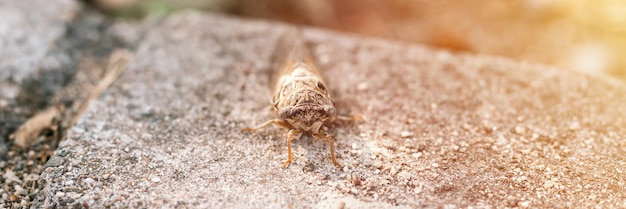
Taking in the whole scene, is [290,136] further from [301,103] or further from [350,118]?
[350,118]

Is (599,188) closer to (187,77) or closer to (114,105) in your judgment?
(187,77)

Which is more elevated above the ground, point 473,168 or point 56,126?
point 473,168

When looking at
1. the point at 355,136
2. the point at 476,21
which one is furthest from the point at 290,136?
the point at 476,21

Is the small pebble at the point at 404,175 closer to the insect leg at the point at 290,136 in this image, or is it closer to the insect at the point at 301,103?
Answer: the insect at the point at 301,103

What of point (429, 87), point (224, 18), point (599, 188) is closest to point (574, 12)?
point (429, 87)

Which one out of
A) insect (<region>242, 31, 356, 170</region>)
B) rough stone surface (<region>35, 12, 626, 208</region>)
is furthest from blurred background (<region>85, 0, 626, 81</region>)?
insect (<region>242, 31, 356, 170</region>)

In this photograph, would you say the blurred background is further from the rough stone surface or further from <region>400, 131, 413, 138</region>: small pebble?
<region>400, 131, 413, 138</region>: small pebble

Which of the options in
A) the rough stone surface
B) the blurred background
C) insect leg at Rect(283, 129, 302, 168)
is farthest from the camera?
the blurred background
